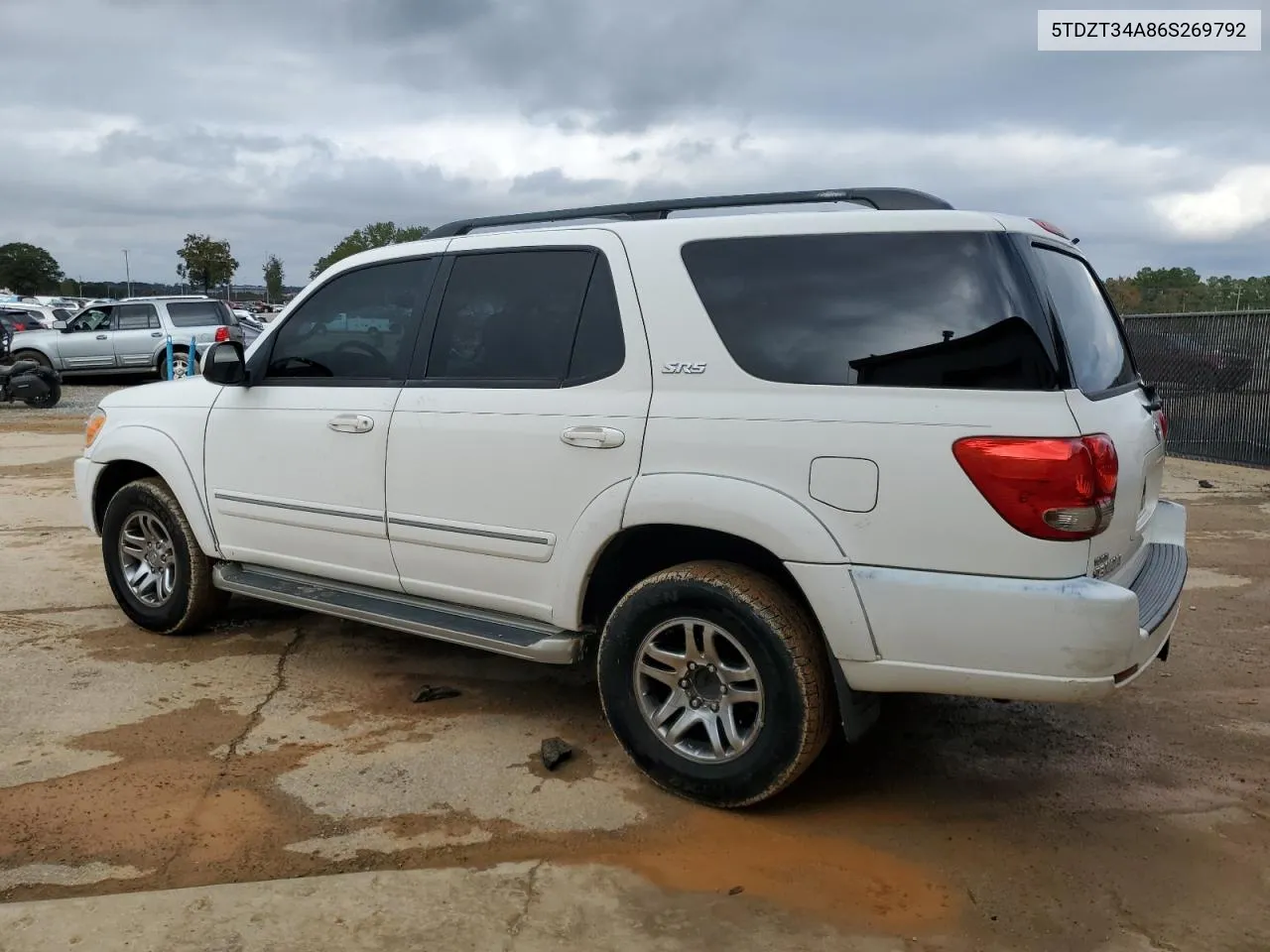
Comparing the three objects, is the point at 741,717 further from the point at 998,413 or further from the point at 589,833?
the point at 998,413

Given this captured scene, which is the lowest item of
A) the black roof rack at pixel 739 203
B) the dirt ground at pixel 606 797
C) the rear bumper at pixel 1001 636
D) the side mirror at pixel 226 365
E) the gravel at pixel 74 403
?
the dirt ground at pixel 606 797

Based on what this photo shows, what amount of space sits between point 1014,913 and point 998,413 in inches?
54.5

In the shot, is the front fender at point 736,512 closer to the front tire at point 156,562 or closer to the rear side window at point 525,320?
the rear side window at point 525,320

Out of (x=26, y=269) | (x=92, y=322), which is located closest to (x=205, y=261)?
(x=26, y=269)

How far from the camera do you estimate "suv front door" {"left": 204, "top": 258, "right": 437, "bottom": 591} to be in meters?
4.34

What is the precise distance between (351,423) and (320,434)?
20cm

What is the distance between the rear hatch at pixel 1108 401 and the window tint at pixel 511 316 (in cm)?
160

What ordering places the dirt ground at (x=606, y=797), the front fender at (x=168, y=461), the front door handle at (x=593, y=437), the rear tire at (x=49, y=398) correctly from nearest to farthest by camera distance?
the dirt ground at (x=606, y=797), the front door handle at (x=593, y=437), the front fender at (x=168, y=461), the rear tire at (x=49, y=398)

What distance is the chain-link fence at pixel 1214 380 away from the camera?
474 inches

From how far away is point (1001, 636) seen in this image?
3010 millimetres

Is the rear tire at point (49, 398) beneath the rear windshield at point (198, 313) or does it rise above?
beneath

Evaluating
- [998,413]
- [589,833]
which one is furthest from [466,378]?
[998,413]

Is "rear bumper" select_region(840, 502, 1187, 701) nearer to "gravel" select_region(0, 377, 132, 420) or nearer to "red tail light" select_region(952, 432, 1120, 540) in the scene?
"red tail light" select_region(952, 432, 1120, 540)

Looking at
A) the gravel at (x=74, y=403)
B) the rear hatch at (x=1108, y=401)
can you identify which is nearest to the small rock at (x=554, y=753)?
the rear hatch at (x=1108, y=401)
